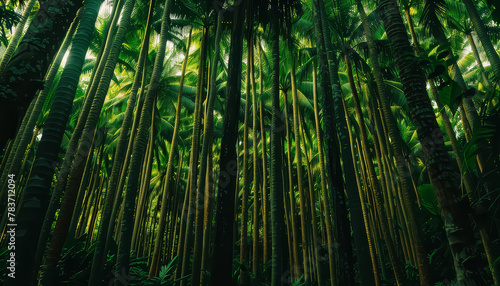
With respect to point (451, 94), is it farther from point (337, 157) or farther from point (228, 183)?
point (337, 157)

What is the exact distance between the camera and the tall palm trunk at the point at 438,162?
87.6 inches

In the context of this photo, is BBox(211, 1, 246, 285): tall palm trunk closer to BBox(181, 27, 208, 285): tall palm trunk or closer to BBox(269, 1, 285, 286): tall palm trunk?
BBox(269, 1, 285, 286): tall palm trunk

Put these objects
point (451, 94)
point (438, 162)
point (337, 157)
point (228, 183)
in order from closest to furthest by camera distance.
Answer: point (451, 94), point (438, 162), point (228, 183), point (337, 157)

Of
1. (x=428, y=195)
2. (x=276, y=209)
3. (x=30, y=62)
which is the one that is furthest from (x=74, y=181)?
(x=428, y=195)

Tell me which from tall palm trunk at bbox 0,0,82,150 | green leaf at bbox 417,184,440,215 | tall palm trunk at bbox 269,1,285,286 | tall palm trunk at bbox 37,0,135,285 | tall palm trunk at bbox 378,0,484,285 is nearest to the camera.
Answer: tall palm trunk at bbox 378,0,484,285

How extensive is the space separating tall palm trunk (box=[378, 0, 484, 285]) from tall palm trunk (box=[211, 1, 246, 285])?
216cm

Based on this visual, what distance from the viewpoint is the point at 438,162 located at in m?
2.58

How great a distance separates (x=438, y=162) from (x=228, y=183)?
2371 millimetres

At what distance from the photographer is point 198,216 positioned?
291 inches

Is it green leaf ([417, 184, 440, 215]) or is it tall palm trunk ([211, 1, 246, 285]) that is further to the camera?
green leaf ([417, 184, 440, 215])

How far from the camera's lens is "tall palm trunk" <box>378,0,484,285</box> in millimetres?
2225

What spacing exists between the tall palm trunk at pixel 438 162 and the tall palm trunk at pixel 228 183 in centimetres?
216

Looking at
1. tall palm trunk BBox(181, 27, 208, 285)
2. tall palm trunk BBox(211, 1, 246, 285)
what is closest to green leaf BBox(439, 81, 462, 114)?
tall palm trunk BBox(211, 1, 246, 285)

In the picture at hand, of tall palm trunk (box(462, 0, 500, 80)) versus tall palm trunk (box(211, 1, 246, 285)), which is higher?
tall palm trunk (box(462, 0, 500, 80))
